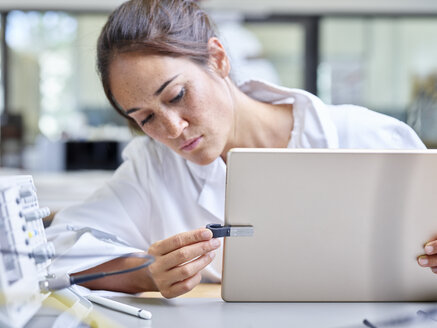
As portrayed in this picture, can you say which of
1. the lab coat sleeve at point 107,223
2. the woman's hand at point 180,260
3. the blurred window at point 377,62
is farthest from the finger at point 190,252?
the blurred window at point 377,62

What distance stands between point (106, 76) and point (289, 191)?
0.55 metres

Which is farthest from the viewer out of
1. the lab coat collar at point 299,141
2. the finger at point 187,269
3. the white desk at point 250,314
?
the lab coat collar at point 299,141

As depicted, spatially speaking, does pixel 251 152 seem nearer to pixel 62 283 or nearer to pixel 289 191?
pixel 289 191

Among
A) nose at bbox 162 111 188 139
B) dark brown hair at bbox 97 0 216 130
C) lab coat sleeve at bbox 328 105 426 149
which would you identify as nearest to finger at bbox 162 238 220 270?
nose at bbox 162 111 188 139

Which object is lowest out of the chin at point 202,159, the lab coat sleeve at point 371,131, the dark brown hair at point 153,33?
the chin at point 202,159

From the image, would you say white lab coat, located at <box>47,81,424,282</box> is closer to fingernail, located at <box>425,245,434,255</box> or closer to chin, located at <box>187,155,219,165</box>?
chin, located at <box>187,155,219,165</box>

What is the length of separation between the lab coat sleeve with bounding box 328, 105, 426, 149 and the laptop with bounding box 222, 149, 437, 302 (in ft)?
1.50

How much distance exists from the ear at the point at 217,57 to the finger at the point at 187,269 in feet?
→ 1.52

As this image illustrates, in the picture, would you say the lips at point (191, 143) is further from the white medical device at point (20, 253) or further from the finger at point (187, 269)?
the white medical device at point (20, 253)

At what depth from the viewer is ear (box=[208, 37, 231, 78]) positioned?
3.86 ft

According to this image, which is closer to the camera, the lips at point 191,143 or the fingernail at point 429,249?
the fingernail at point 429,249

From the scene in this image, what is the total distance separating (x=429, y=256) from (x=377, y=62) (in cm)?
383

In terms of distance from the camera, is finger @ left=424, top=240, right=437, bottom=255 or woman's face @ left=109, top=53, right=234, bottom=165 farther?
woman's face @ left=109, top=53, right=234, bottom=165

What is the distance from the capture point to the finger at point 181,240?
2.73ft
